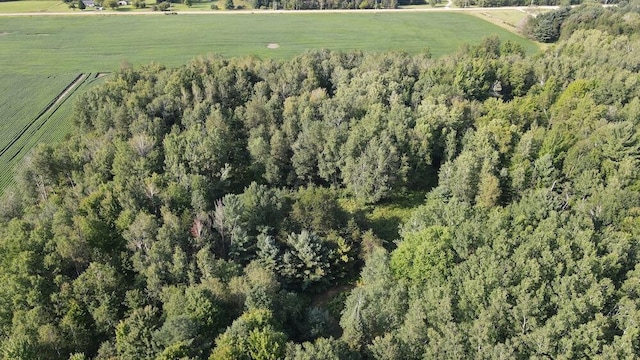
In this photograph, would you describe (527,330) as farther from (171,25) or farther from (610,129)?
(171,25)

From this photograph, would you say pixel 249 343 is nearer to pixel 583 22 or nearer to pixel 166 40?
pixel 166 40

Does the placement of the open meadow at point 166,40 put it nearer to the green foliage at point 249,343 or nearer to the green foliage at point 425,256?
the green foliage at point 249,343

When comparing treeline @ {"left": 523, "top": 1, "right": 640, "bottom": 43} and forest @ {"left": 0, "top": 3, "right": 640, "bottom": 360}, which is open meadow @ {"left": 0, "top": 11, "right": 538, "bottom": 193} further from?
forest @ {"left": 0, "top": 3, "right": 640, "bottom": 360}

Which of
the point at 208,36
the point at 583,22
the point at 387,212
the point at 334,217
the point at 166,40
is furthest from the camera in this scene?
the point at 208,36

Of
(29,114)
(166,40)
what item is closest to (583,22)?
(166,40)

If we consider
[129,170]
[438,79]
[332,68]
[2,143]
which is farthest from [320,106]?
[2,143]

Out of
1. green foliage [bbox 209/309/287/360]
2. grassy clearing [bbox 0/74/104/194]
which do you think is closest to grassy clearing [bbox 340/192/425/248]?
green foliage [bbox 209/309/287/360]
